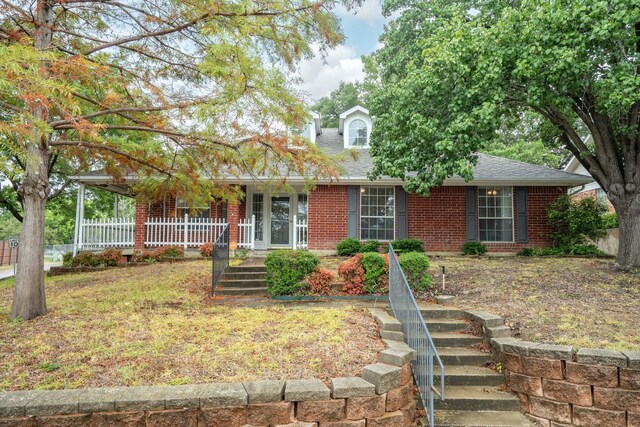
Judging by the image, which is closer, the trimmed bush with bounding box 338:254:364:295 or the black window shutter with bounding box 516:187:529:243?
the trimmed bush with bounding box 338:254:364:295

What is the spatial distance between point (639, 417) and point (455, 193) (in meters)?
9.10

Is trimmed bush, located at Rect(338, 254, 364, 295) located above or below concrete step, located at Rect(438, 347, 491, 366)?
above

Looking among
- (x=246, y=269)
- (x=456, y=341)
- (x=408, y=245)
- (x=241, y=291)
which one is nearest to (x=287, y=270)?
(x=241, y=291)

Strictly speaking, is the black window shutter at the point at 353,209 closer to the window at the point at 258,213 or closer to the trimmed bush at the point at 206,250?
the window at the point at 258,213

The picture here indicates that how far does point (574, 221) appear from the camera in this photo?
11.3m

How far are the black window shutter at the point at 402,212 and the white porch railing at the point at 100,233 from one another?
851 cm

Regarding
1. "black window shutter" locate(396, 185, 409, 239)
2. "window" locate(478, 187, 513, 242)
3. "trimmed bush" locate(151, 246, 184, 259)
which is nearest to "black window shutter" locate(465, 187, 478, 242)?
"window" locate(478, 187, 513, 242)

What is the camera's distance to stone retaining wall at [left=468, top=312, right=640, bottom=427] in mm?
3797

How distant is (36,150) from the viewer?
545 centimetres

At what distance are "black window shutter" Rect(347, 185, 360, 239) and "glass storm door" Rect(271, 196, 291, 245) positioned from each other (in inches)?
84.8

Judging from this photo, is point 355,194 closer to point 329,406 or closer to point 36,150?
point 36,150

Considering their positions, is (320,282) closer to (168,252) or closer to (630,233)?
(168,252)

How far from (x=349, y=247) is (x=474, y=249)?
12.6 ft

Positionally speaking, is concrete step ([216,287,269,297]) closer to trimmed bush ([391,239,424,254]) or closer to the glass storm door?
trimmed bush ([391,239,424,254])
